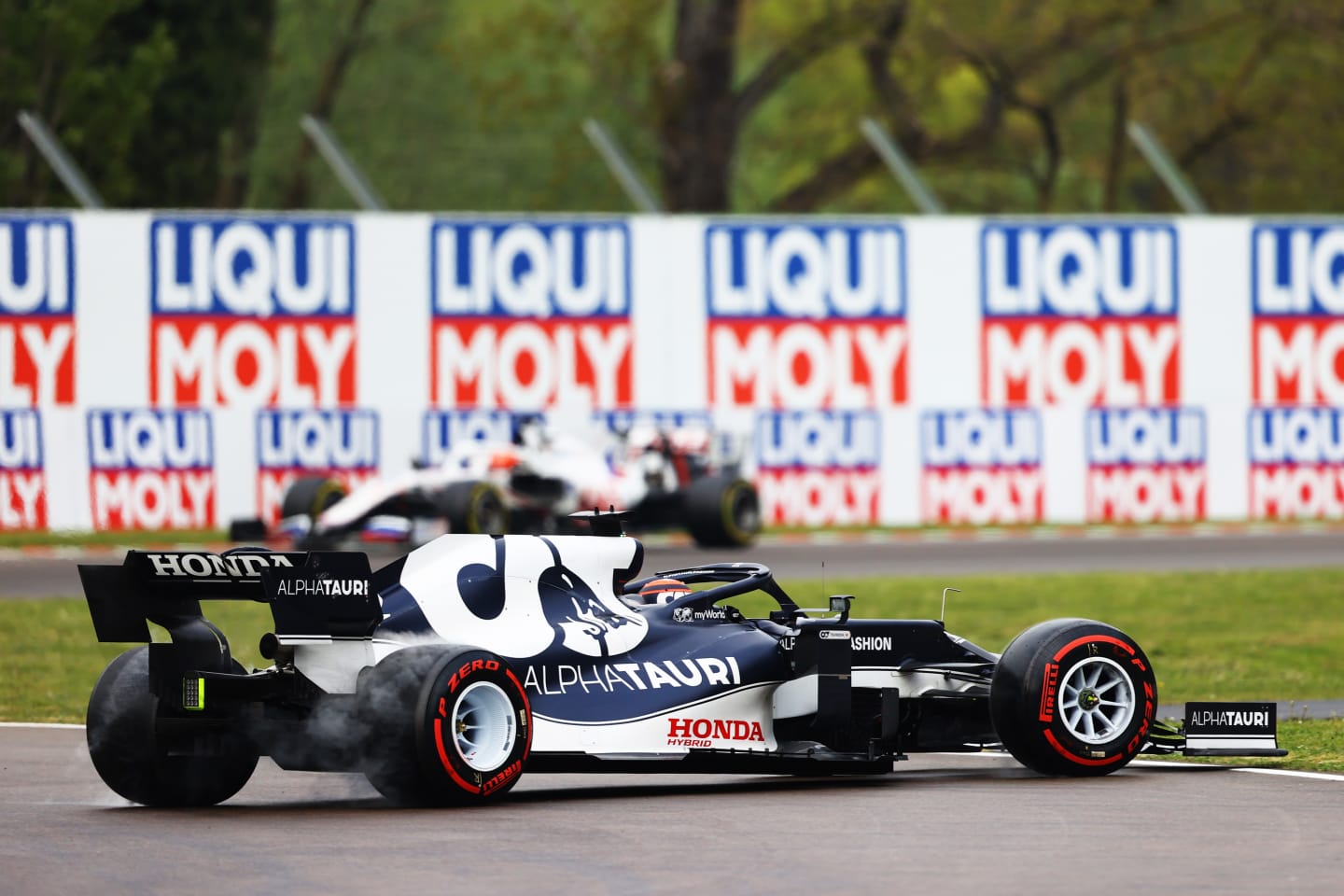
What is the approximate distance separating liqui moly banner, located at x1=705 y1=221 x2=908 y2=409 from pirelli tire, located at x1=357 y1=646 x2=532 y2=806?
19.2 meters

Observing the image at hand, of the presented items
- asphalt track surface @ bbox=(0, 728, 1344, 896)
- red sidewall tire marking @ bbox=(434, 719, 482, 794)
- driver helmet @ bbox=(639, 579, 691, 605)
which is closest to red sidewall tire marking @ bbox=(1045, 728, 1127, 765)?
asphalt track surface @ bbox=(0, 728, 1344, 896)

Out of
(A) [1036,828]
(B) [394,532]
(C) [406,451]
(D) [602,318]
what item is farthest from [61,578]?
(A) [1036,828]

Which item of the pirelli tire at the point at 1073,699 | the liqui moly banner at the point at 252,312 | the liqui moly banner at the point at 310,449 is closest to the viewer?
the pirelli tire at the point at 1073,699

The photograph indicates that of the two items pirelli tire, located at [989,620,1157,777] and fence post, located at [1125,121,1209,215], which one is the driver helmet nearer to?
pirelli tire, located at [989,620,1157,777]

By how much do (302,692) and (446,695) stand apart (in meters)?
0.66

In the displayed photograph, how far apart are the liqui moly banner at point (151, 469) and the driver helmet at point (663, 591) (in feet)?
55.2

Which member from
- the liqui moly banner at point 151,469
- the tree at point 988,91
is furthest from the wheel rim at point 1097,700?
the tree at point 988,91

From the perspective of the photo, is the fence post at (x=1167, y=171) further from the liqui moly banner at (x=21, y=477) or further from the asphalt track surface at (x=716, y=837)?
the asphalt track surface at (x=716, y=837)

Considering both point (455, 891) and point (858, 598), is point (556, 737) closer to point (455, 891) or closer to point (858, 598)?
point (455, 891)

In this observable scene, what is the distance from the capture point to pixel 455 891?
7645 millimetres

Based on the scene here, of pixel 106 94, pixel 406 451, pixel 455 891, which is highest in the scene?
pixel 106 94

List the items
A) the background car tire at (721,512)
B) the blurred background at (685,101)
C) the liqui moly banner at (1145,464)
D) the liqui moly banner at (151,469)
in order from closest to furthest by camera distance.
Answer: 1. the background car tire at (721,512)
2. the liqui moly banner at (151,469)
3. the liqui moly banner at (1145,464)
4. the blurred background at (685,101)

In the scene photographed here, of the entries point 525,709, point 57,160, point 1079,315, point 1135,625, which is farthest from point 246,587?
point 1079,315

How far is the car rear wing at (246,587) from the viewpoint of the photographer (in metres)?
9.49
